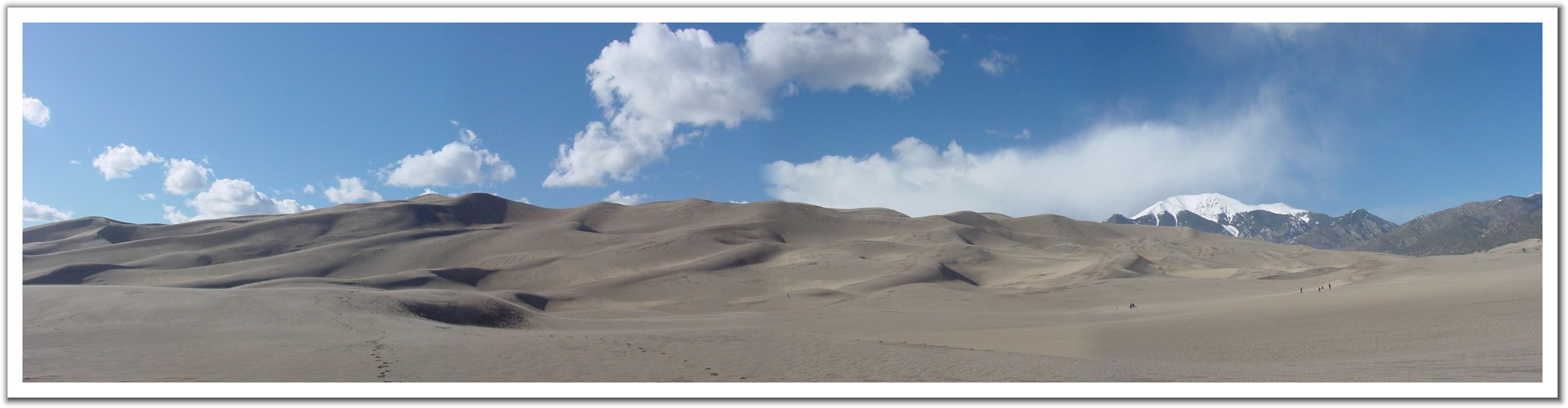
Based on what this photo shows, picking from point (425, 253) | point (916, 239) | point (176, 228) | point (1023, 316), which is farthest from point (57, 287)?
point (176, 228)

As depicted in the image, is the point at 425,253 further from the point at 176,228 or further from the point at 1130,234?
the point at 1130,234

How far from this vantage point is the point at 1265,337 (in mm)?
18969

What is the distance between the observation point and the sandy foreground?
40.3ft

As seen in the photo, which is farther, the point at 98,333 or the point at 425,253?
the point at 425,253

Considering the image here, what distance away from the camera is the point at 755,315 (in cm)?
3481

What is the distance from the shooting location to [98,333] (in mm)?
16125

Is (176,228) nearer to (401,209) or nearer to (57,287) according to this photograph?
(401,209)

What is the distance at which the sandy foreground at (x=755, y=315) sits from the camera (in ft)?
40.3

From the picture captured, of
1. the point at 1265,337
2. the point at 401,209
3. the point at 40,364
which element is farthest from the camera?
the point at 401,209
